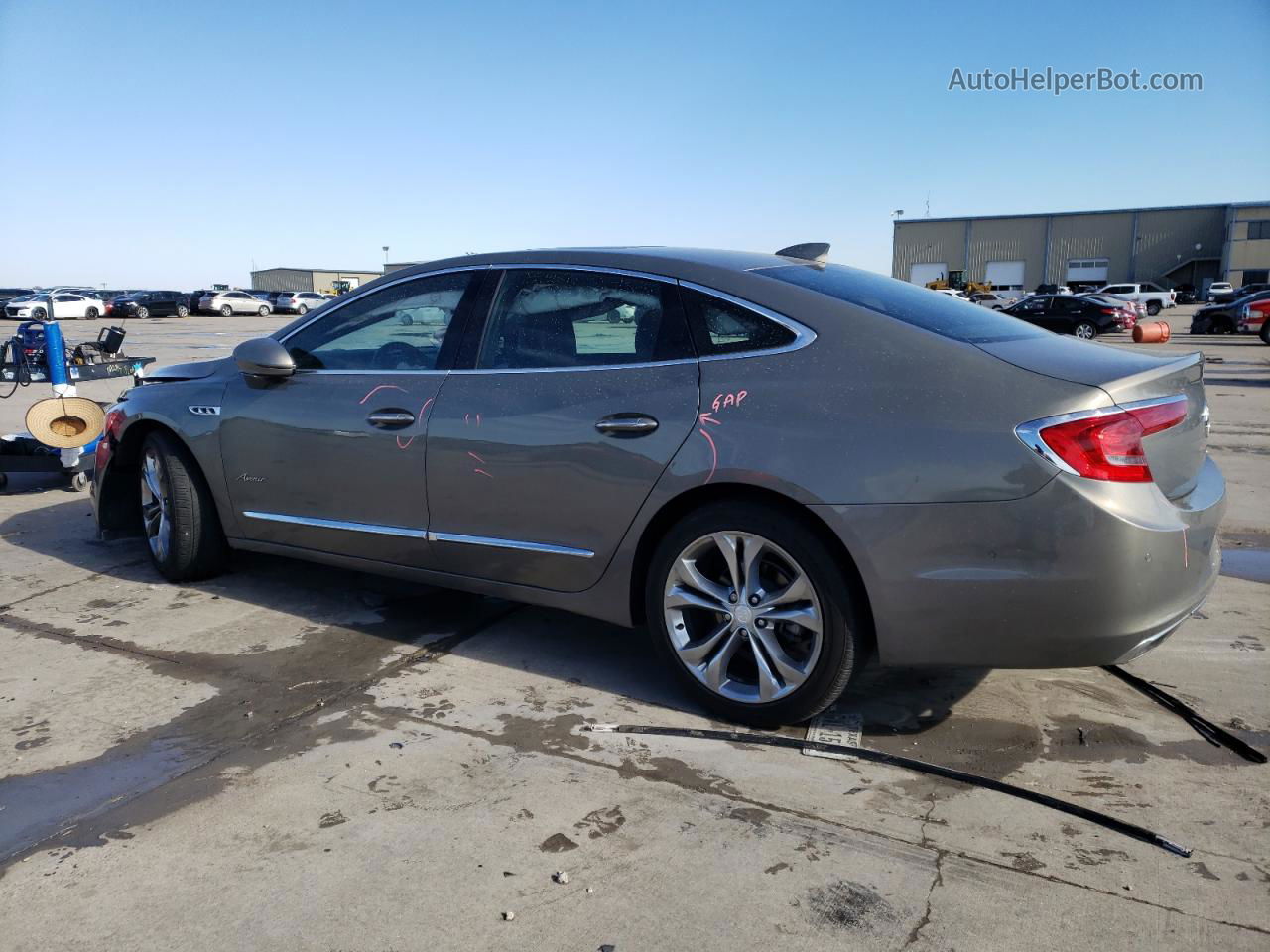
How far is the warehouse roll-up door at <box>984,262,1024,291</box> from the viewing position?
77.1 metres

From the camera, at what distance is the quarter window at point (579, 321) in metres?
3.44

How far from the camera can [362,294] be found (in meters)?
4.29

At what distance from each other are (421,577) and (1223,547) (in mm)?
4435

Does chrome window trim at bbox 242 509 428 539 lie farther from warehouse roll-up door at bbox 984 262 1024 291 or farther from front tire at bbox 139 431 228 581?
warehouse roll-up door at bbox 984 262 1024 291

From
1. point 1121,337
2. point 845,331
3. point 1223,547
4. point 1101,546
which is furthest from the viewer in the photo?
point 1121,337

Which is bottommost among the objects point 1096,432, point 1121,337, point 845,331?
point 1121,337

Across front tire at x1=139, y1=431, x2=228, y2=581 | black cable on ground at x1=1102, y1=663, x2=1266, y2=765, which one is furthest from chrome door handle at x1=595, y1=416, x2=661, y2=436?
front tire at x1=139, y1=431, x2=228, y2=581

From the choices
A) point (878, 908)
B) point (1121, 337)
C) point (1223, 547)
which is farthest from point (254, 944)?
point (1121, 337)

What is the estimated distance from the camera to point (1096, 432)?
2.73 metres

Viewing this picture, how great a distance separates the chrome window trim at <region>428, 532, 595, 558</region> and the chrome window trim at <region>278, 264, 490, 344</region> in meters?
1.07

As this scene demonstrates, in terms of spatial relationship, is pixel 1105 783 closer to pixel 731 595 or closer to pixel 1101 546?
pixel 1101 546

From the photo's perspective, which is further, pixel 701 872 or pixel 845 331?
pixel 845 331

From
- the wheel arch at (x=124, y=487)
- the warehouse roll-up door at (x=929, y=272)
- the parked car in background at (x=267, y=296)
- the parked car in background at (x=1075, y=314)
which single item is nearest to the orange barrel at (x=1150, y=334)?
the parked car in background at (x=1075, y=314)

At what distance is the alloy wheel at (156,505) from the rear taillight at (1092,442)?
3.88 m
